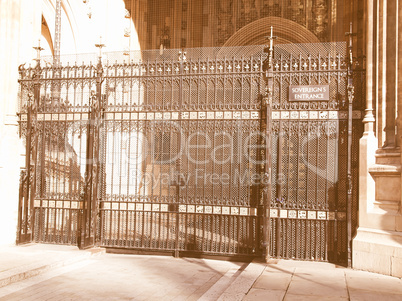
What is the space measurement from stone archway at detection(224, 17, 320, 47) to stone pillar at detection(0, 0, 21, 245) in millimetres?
9919

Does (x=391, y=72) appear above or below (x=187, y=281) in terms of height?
above

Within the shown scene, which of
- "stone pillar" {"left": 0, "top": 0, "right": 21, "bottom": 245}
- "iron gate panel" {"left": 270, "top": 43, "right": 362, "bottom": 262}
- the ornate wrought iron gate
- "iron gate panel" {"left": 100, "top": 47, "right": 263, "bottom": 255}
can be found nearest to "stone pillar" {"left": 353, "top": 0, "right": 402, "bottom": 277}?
"iron gate panel" {"left": 270, "top": 43, "right": 362, "bottom": 262}

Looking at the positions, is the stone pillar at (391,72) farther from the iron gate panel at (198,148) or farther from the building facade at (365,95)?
the iron gate panel at (198,148)

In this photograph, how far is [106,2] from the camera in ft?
51.1

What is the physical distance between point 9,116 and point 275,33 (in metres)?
11.7

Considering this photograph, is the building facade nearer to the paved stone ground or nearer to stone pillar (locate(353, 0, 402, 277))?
stone pillar (locate(353, 0, 402, 277))

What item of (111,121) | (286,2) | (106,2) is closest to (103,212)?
(111,121)

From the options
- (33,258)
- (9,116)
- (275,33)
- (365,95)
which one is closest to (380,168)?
(365,95)

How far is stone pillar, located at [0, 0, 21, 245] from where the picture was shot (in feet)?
31.0

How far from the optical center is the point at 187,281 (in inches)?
283

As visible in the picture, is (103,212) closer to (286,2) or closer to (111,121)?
(111,121)

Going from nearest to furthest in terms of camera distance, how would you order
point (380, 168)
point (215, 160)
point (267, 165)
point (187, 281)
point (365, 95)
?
point (187, 281), point (380, 168), point (365, 95), point (267, 165), point (215, 160)

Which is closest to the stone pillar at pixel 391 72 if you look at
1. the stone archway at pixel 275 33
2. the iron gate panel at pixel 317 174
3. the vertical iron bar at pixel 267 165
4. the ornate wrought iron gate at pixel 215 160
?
the iron gate panel at pixel 317 174

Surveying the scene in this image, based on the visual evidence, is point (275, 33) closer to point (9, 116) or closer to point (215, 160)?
point (215, 160)
